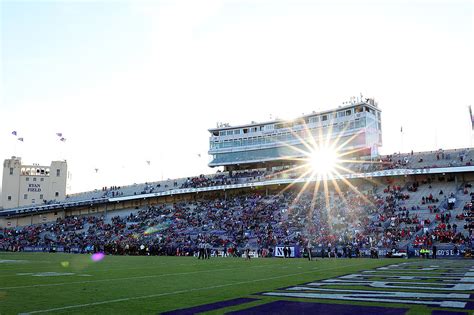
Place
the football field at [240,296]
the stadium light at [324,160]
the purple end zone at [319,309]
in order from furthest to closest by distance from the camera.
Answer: the stadium light at [324,160] → the football field at [240,296] → the purple end zone at [319,309]

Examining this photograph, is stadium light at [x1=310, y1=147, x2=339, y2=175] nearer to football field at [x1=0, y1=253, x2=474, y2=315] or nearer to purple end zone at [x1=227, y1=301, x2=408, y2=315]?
football field at [x1=0, y1=253, x2=474, y2=315]

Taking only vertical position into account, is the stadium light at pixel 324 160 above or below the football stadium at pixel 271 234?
above

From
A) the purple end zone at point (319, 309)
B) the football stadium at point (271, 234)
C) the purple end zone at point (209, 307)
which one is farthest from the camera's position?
the football stadium at point (271, 234)

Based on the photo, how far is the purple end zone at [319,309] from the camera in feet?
32.4

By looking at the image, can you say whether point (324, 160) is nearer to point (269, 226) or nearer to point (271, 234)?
point (269, 226)

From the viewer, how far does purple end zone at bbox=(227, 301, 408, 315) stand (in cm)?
988

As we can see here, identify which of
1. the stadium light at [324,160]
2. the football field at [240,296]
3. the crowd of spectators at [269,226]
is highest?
the stadium light at [324,160]

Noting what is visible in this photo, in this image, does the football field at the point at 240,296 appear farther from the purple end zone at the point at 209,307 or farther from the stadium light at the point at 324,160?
the stadium light at the point at 324,160

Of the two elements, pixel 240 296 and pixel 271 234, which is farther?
pixel 271 234

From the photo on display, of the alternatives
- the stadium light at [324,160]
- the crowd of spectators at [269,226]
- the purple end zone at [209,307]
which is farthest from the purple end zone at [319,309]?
the stadium light at [324,160]

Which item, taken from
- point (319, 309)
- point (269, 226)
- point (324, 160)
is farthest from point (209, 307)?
point (324, 160)

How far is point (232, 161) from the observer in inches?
2968

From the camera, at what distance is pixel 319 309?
10344mm

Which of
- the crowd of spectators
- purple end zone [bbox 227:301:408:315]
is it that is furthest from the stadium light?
purple end zone [bbox 227:301:408:315]
